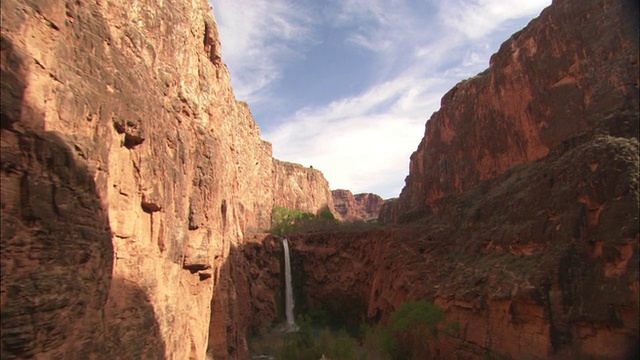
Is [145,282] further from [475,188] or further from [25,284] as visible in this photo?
[475,188]

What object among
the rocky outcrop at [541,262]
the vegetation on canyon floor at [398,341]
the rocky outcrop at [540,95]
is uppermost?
the rocky outcrop at [540,95]

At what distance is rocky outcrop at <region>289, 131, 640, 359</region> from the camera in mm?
16344

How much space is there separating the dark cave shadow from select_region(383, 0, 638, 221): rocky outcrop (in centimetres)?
2339

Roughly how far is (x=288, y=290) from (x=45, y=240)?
36188 mm

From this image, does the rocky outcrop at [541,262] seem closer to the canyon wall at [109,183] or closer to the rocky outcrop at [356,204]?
the canyon wall at [109,183]

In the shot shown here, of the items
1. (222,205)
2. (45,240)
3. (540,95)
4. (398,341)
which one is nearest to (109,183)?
(45,240)

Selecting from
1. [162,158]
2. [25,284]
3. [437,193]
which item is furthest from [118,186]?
[437,193]

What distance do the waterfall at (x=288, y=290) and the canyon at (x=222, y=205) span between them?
0.81 meters

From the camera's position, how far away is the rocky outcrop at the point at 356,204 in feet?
389

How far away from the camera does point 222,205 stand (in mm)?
21938

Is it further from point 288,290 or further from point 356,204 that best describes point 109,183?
point 356,204

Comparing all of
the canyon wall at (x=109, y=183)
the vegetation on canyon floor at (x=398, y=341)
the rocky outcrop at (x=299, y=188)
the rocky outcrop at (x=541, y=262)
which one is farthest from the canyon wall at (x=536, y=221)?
the rocky outcrop at (x=299, y=188)

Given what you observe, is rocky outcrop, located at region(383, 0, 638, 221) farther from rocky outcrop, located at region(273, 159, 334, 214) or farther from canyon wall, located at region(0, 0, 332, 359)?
rocky outcrop, located at region(273, 159, 334, 214)

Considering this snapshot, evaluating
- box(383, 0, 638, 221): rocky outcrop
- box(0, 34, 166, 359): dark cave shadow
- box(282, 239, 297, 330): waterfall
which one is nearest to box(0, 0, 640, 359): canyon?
box(0, 34, 166, 359): dark cave shadow
